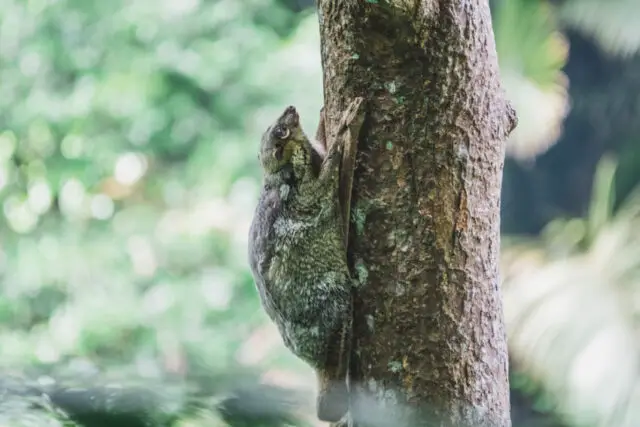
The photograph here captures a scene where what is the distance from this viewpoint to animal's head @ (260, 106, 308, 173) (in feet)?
3.93

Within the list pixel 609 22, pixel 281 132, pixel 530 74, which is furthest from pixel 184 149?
pixel 281 132

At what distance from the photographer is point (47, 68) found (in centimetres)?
286

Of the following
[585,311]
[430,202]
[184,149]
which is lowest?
[430,202]

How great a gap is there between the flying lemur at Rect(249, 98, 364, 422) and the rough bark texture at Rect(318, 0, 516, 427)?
40 millimetres

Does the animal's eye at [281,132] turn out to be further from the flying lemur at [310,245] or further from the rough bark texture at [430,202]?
the rough bark texture at [430,202]

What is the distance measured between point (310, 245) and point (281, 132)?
7.7 inches

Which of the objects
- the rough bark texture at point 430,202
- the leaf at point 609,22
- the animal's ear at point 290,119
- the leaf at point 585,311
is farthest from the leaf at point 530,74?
the rough bark texture at point 430,202

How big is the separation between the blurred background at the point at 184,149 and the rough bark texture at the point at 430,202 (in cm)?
139

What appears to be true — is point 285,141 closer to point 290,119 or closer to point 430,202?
point 290,119

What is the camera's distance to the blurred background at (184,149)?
254 centimetres

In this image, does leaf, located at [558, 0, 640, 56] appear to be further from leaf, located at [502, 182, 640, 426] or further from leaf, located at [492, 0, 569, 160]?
leaf, located at [502, 182, 640, 426]

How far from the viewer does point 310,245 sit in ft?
3.73

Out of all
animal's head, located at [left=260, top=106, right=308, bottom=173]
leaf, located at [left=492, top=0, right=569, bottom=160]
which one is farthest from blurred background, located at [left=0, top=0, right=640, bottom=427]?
animal's head, located at [left=260, top=106, right=308, bottom=173]

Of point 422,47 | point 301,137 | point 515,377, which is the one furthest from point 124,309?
point 422,47
